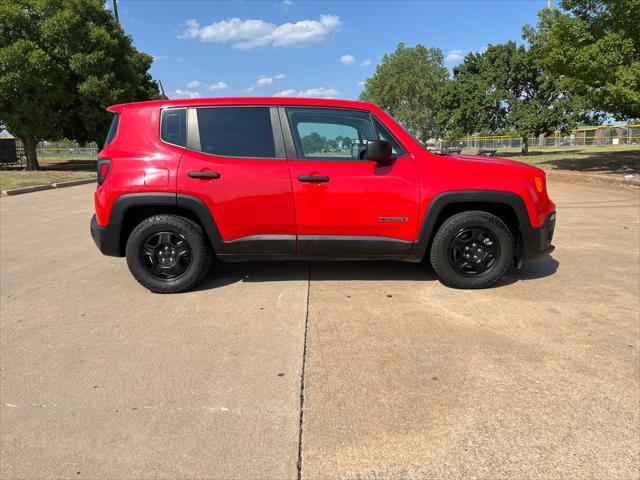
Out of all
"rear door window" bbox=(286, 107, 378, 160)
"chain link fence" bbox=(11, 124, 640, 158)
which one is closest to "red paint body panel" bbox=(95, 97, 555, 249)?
"rear door window" bbox=(286, 107, 378, 160)

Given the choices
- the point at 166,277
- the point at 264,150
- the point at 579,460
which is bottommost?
the point at 579,460

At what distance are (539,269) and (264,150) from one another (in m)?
3.25

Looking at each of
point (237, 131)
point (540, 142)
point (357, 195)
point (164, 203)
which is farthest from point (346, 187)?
point (540, 142)

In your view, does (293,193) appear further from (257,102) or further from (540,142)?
(540,142)

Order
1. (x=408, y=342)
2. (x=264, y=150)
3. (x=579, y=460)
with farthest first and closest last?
(x=264, y=150) → (x=408, y=342) → (x=579, y=460)

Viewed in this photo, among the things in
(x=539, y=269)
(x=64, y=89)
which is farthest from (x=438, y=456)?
(x=64, y=89)

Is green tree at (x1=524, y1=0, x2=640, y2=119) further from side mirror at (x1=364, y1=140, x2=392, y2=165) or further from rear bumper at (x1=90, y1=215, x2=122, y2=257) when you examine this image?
rear bumper at (x1=90, y1=215, x2=122, y2=257)

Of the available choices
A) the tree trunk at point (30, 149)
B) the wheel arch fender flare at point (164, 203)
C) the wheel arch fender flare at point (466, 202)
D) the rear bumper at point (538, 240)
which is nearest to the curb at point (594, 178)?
the rear bumper at point (538, 240)

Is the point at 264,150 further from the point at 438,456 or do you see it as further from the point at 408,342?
the point at 438,456

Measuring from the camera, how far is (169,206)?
14.2ft

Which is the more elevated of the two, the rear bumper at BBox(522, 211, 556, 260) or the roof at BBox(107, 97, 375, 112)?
the roof at BBox(107, 97, 375, 112)

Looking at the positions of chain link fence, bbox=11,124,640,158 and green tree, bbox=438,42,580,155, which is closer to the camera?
green tree, bbox=438,42,580,155

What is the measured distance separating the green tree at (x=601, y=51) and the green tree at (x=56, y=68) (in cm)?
1779

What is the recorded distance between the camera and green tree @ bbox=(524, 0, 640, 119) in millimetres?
12867
